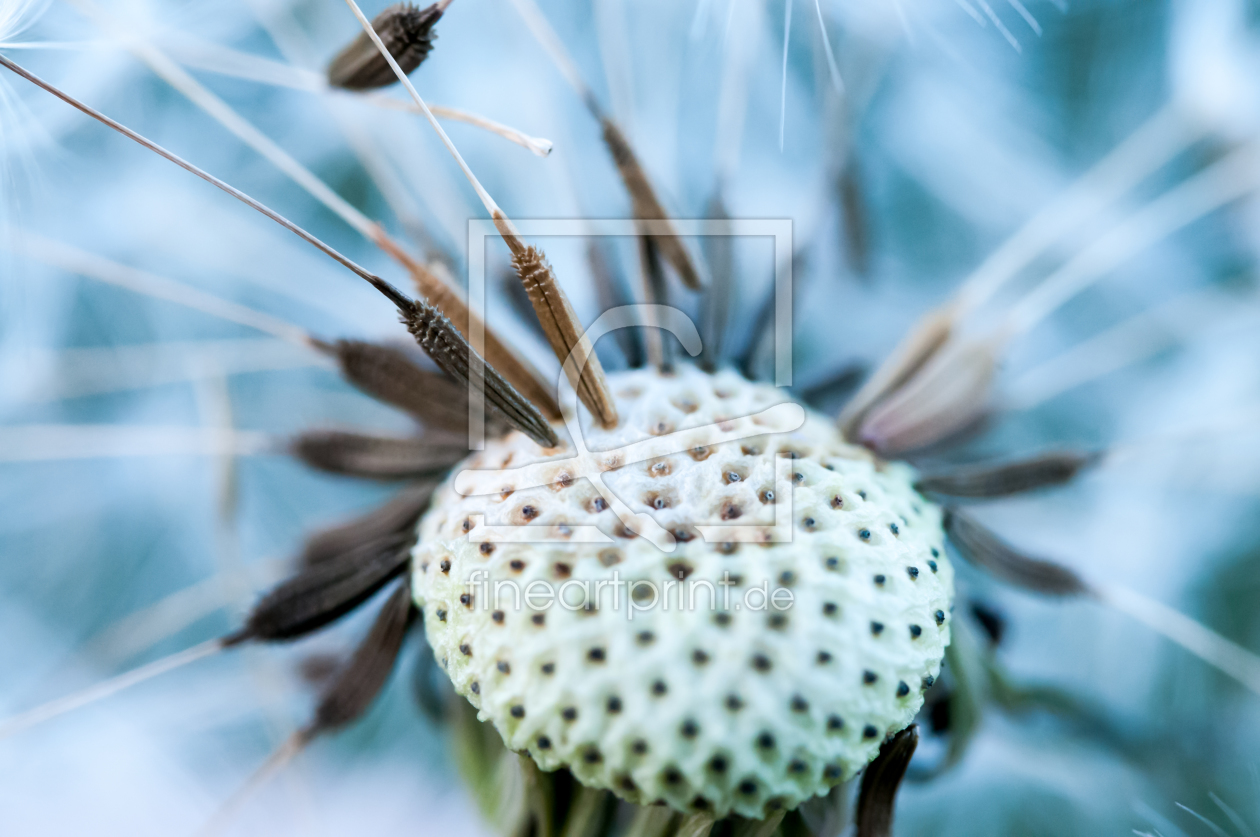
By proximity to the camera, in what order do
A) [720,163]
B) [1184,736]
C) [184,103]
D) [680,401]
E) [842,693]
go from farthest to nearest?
[184,103] < [720,163] < [1184,736] < [680,401] < [842,693]

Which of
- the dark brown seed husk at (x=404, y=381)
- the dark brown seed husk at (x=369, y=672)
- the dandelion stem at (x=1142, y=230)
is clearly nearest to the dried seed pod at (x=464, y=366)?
the dark brown seed husk at (x=404, y=381)

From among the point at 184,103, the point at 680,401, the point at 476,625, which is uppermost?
the point at 184,103

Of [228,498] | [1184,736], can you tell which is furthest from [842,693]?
[228,498]

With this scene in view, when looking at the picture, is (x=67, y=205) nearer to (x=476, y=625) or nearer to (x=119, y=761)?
(x=119, y=761)

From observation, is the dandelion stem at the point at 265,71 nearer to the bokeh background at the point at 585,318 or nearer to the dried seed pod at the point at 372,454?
the bokeh background at the point at 585,318

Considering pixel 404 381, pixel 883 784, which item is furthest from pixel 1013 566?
pixel 404 381

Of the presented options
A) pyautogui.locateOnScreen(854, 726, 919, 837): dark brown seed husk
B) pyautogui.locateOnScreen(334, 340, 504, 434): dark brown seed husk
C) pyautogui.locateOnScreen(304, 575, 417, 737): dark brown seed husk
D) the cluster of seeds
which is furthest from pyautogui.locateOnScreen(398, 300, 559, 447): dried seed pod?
pyautogui.locateOnScreen(854, 726, 919, 837): dark brown seed husk

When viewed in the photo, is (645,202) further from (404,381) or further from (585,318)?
(404,381)
